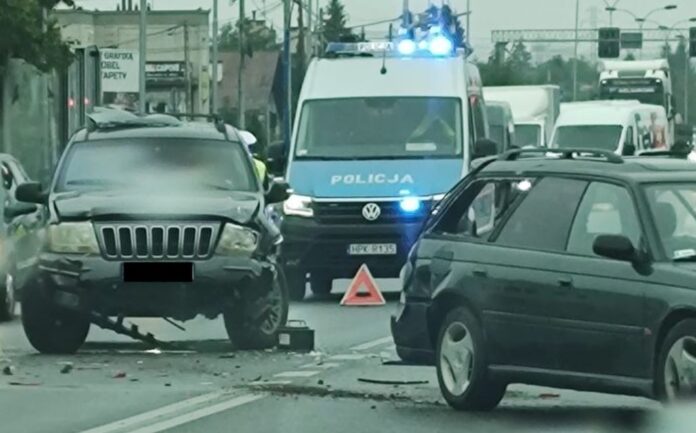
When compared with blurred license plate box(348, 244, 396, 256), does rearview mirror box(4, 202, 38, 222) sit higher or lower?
higher

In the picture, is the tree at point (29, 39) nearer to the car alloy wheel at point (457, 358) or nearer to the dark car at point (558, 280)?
the dark car at point (558, 280)

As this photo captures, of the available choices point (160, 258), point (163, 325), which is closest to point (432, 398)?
point (160, 258)

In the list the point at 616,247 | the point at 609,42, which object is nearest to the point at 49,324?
the point at 616,247

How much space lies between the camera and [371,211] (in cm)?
2317

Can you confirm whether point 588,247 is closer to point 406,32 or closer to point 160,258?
point 160,258

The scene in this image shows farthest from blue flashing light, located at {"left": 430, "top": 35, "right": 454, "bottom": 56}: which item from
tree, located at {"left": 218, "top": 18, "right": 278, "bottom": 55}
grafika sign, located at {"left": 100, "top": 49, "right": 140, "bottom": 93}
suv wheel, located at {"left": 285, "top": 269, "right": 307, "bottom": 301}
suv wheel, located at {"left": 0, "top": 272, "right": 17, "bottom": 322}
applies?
tree, located at {"left": 218, "top": 18, "right": 278, "bottom": 55}

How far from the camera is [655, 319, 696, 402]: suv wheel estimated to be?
10.8 metres

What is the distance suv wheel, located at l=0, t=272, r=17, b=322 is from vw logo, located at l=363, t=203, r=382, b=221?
407 centimetres

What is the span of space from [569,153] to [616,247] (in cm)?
156

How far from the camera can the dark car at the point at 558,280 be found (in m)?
11.1

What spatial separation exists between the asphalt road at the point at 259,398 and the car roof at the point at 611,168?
1.34 meters

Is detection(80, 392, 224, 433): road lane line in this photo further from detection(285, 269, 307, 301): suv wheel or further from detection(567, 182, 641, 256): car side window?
detection(285, 269, 307, 301): suv wheel

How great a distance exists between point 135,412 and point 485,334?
6.96 feet

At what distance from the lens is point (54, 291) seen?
16.2 meters
